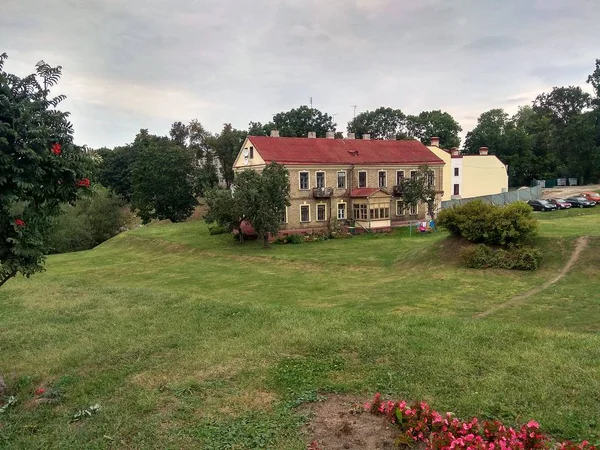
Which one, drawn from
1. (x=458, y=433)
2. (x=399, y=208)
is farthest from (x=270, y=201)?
(x=458, y=433)

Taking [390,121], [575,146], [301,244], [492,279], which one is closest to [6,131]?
[492,279]

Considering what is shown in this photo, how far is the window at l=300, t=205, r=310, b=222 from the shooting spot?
1740 inches

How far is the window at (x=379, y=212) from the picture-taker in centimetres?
4484

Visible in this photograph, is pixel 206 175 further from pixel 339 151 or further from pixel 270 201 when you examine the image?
pixel 270 201

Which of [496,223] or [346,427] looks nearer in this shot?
[346,427]

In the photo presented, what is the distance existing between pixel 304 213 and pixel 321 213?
1.81 meters

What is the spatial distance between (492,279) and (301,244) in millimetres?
20134

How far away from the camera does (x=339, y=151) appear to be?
47281mm

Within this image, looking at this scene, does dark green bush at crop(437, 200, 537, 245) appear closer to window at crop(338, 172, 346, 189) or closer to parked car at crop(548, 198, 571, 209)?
window at crop(338, 172, 346, 189)

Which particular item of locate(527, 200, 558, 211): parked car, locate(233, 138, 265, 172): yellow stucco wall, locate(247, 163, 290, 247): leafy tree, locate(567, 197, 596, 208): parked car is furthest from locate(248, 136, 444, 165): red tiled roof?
locate(567, 197, 596, 208): parked car

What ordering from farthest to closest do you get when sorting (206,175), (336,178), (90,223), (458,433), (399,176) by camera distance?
(206,175), (90,223), (399,176), (336,178), (458,433)

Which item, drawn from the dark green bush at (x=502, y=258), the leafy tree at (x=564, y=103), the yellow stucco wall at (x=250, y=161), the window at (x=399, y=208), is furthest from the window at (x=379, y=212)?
the leafy tree at (x=564, y=103)

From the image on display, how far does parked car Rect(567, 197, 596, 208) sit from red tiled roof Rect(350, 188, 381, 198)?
21268mm

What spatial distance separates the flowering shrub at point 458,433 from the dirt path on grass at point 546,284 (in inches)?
396
